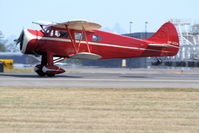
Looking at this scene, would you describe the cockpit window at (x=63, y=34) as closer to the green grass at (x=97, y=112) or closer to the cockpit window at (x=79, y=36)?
the cockpit window at (x=79, y=36)

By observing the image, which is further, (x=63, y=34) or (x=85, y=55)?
(x=63, y=34)

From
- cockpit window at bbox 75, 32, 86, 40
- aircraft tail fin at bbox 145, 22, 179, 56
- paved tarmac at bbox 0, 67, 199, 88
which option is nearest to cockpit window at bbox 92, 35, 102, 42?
cockpit window at bbox 75, 32, 86, 40

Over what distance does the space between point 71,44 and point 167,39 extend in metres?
7.69

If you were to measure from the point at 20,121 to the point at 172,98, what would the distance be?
7112mm

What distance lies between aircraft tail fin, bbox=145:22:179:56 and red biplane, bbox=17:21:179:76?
61.6 inches

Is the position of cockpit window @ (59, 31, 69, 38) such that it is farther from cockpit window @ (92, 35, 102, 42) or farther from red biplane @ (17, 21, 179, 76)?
cockpit window @ (92, 35, 102, 42)

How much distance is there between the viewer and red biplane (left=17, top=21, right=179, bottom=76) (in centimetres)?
2942

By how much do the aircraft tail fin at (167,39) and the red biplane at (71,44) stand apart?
156 cm

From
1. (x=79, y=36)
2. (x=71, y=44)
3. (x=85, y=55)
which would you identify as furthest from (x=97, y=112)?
(x=79, y=36)

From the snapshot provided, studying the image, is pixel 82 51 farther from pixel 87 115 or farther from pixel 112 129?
pixel 112 129

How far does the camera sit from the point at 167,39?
111ft

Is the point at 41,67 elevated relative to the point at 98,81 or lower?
elevated

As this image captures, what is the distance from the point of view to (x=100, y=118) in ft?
38.1

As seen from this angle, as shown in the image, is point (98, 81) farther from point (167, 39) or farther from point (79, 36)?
point (167, 39)
